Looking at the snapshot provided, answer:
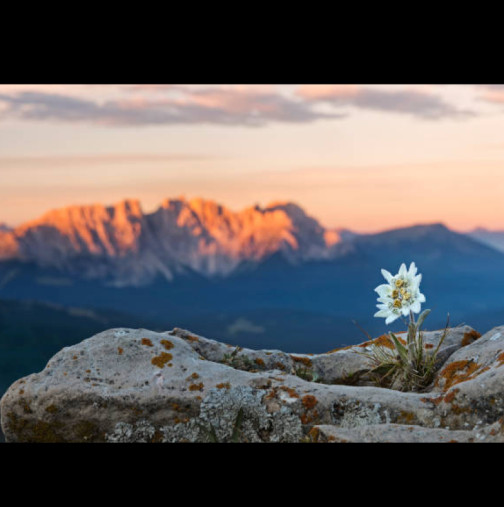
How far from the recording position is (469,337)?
1191 centimetres

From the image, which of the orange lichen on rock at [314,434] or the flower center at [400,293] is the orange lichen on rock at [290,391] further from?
the flower center at [400,293]

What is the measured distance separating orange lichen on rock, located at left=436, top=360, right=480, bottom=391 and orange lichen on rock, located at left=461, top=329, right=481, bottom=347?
4.30 ft

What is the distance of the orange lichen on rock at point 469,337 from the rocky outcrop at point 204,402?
1.32m

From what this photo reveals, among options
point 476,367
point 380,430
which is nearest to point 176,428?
point 380,430

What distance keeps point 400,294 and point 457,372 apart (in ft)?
4.60

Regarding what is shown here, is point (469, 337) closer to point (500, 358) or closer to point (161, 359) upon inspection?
point (500, 358)

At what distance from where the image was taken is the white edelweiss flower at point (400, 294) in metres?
10.3

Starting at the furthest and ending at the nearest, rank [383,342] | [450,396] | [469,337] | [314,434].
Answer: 1. [383,342]
2. [469,337]
3. [450,396]
4. [314,434]

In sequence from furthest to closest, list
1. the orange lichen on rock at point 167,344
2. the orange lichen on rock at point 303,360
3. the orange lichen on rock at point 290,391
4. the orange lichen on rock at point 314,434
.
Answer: the orange lichen on rock at point 303,360
the orange lichen on rock at point 167,344
the orange lichen on rock at point 290,391
the orange lichen on rock at point 314,434

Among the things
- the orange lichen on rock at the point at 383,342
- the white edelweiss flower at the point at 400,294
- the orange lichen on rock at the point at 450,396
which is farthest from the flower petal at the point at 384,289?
the orange lichen on rock at the point at 450,396

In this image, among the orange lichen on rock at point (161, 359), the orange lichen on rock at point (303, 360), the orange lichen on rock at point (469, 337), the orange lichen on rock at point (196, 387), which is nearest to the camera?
the orange lichen on rock at point (196, 387)

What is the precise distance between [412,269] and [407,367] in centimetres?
155

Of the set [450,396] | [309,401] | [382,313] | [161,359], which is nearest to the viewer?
[450,396]

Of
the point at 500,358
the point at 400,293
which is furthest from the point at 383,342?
the point at 500,358
